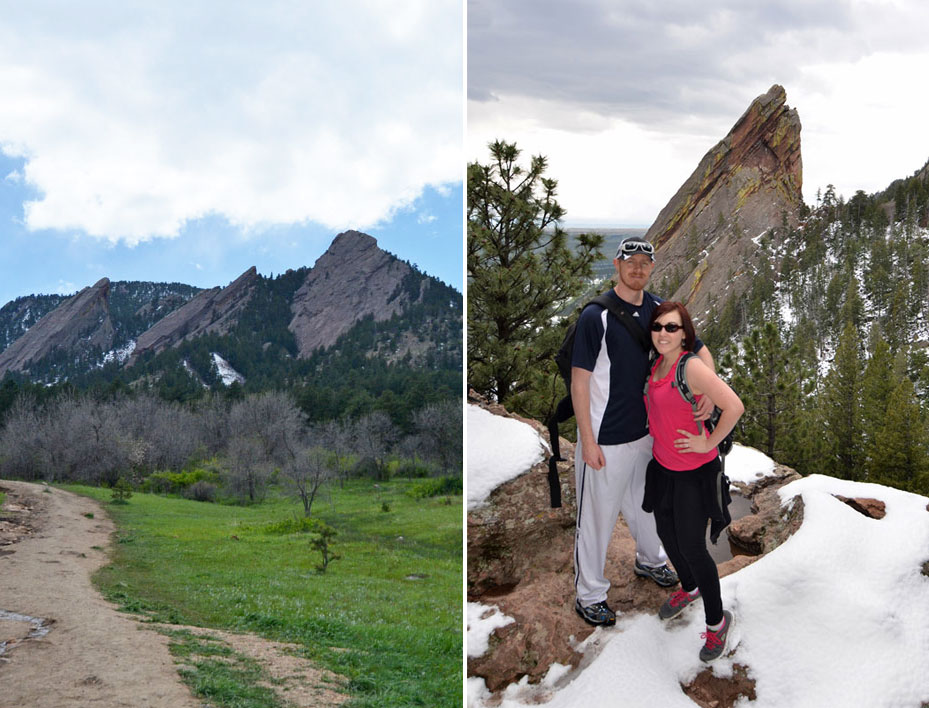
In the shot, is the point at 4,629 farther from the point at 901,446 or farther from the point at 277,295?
the point at 901,446

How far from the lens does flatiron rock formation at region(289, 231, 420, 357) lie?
40.7 feet

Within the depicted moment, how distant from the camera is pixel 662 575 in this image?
2.20 metres

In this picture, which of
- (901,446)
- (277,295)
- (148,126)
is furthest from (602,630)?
(277,295)

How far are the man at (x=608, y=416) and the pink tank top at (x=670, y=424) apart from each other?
0.09 meters

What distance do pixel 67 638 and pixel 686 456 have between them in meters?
4.22

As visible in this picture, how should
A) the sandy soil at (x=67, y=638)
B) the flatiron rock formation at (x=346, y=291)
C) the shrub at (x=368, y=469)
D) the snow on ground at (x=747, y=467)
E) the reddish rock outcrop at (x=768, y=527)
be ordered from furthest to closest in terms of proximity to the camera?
1. the flatiron rock formation at (x=346, y=291)
2. the shrub at (x=368, y=469)
3. the snow on ground at (x=747, y=467)
4. the sandy soil at (x=67, y=638)
5. the reddish rock outcrop at (x=768, y=527)

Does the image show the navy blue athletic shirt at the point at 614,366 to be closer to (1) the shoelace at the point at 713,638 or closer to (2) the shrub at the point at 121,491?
(1) the shoelace at the point at 713,638

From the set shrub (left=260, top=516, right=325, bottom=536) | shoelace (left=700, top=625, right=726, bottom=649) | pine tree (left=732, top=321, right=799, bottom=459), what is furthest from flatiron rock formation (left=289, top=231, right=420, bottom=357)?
shoelace (left=700, top=625, right=726, bottom=649)

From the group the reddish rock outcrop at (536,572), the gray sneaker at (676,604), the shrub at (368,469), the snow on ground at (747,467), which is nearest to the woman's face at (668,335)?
the gray sneaker at (676,604)

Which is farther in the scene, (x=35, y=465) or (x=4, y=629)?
(x=35, y=465)

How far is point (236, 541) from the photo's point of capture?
6090 mm

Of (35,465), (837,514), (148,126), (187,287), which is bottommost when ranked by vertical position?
(35,465)

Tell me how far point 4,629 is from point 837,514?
4.74m

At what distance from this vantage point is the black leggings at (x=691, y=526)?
1.79 metres
